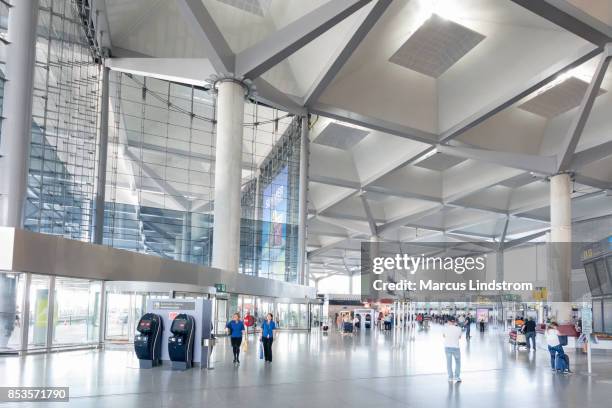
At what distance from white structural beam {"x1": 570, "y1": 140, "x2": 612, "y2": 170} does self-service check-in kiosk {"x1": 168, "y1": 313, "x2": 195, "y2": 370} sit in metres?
27.8

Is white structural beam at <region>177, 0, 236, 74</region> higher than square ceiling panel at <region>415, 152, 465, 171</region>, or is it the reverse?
white structural beam at <region>177, 0, 236, 74</region>

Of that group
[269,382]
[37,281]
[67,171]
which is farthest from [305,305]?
[269,382]

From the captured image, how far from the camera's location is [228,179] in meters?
24.4

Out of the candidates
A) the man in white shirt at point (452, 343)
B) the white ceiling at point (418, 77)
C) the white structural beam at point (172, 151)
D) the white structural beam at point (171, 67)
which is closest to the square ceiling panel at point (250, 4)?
the white ceiling at point (418, 77)

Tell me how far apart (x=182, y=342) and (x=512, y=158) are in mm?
26808

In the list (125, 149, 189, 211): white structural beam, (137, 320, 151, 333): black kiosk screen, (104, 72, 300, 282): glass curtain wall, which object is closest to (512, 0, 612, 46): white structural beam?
(104, 72, 300, 282): glass curtain wall

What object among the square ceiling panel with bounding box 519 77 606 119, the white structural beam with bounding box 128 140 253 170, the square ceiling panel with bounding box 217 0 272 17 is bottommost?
the white structural beam with bounding box 128 140 253 170

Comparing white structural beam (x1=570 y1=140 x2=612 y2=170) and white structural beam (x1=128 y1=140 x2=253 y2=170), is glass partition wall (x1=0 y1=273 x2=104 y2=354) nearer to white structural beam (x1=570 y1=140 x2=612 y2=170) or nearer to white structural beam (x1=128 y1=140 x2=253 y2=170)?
white structural beam (x1=128 y1=140 x2=253 y2=170)

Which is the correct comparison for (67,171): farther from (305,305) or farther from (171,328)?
(305,305)

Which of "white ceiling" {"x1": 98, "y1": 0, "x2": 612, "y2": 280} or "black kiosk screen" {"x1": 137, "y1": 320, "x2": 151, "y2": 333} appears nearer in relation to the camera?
"black kiosk screen" {"x1": 137, "y1": 320, "x2": 151, "y2": 333}

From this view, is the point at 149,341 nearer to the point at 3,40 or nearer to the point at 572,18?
the point at 3,40

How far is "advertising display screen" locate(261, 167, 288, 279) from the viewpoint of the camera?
3628 cm

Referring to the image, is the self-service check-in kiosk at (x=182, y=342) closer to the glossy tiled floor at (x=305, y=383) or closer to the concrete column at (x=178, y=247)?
the glossy tiled floor at (x=305, y=383)

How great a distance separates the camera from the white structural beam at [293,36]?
21.5 m
